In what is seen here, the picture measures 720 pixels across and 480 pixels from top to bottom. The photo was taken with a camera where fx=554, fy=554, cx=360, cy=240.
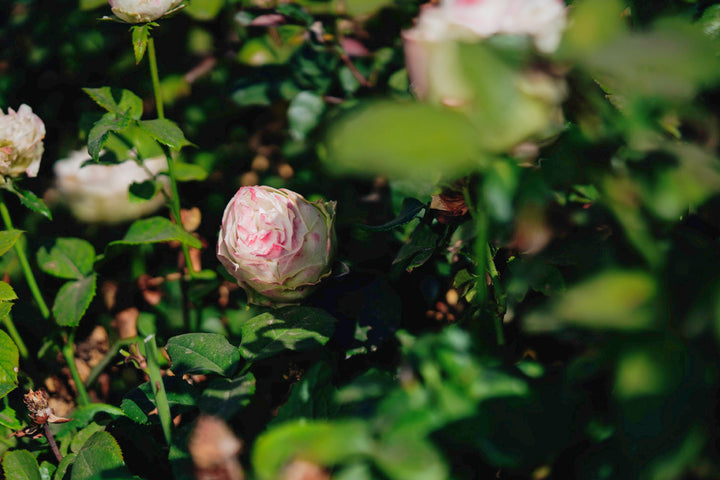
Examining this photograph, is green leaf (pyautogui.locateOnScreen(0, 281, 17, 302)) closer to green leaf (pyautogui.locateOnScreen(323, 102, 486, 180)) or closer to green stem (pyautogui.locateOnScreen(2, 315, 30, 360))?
green stem (pyautogui.locateOnScreen(2, 315, 30, 360))

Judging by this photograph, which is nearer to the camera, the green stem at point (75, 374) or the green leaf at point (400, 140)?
the green leaf at point (400, 140)

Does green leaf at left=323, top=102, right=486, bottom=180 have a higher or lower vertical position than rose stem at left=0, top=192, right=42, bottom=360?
higher

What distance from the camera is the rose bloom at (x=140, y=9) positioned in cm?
94

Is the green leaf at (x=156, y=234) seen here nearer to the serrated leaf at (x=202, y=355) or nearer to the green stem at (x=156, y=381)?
the serrated leaf at (x=202, y=355)

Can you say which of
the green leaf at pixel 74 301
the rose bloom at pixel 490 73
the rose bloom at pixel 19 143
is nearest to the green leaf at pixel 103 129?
the rose bloom at pixel 19 143

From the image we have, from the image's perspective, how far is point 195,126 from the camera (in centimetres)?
163

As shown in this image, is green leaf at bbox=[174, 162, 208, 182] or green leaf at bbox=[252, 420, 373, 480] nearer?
green leaf at bbox=[252, 420, 373, 480]

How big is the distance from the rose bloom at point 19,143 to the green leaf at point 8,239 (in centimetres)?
11

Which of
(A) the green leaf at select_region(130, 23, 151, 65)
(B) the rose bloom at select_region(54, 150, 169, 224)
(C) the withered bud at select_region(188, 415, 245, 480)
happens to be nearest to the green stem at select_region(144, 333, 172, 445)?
(C) the withered bud at select_region(188, 415, 245, 480)

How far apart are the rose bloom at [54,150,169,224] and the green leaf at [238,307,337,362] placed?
0.63 metres

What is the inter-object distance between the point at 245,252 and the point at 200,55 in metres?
1.07

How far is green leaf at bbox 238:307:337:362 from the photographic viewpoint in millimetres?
786

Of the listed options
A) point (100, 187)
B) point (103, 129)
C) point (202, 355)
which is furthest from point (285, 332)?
point (100, 187)

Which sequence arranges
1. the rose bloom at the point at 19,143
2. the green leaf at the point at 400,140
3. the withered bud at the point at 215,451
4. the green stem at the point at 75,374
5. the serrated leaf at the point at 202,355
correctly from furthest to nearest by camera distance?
1. the green stem at the point at 75,374
2. the rose bloom at the point at 19,143
3. the serrated leaf at the point at 202,355
4. the withered bud at the point at 215,451
5. the green leaf at the point at 400,140
